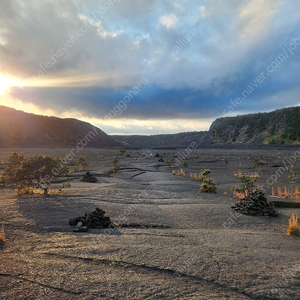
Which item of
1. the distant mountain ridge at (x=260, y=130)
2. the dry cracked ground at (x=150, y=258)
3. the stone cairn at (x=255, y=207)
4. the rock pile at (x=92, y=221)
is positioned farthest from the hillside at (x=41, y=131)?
the stone cairn at (x=255, y=207)

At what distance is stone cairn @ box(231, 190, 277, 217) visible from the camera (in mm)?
11586

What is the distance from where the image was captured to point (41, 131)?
10881cm

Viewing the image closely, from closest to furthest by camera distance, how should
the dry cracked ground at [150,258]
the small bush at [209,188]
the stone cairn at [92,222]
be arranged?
the dry cracked ground at [150,258] < the stone cairn at [92,222] < the small bush at [209,188]

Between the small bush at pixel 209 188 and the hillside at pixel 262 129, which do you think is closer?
the small bush at pixel 209 188

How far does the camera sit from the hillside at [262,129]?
313 ft

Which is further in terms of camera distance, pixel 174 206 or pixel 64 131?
pixel 64 131

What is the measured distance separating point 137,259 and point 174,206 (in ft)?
23.2

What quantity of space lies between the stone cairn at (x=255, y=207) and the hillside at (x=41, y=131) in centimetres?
8566

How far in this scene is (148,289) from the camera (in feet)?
15.7

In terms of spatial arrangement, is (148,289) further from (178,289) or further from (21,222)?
(21,222)

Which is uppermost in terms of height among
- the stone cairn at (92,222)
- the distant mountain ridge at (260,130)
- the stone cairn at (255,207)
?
the distant mountain ridge at (260,130)

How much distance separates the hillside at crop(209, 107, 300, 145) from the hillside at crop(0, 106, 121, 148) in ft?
217

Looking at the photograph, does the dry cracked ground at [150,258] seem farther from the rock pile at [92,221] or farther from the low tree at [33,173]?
the low tree at [33,173]

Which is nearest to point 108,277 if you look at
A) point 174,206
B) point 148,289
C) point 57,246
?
point 148,289
